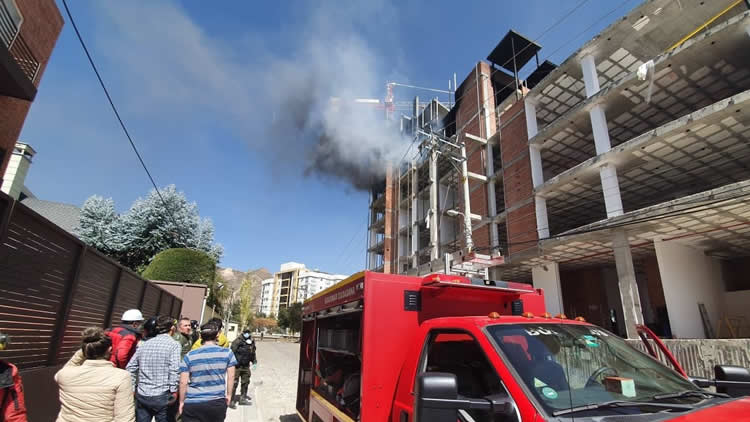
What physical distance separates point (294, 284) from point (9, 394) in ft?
363

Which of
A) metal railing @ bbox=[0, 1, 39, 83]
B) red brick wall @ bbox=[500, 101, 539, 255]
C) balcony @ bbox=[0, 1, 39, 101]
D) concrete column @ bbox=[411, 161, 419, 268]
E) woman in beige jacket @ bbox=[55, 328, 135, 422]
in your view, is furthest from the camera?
concrete column @ bbox=[411, 161, 419, 268]

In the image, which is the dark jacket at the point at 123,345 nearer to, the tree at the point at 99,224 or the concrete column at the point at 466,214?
the concrete column at the point at 466,214

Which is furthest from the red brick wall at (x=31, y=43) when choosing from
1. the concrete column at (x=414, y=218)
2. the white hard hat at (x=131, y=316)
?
the concrete column at (x=414, y=218)

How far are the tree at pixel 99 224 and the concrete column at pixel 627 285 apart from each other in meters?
26.5

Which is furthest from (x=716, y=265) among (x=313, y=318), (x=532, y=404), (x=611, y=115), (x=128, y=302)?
(x=128, y=302)

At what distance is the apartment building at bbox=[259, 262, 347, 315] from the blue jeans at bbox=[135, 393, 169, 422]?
97.5m

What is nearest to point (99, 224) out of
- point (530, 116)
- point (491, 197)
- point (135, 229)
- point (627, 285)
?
point (135, 229)

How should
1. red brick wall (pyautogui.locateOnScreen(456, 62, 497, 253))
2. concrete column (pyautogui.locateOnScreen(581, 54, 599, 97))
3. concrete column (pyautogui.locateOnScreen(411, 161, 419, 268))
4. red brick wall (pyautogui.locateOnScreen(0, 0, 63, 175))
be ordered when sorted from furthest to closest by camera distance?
concrete column (pyautogui.locateOnScreen(411, 161, 419, 268)) < red brick wall (pyautogui.locateOnScreen(456, 62, 497, 253)) < concrete column (pyautogui.locateOnScreen(581, 54, 599, 97)) < red brick wall (pyautogui.locateOnScreen(0, 0, 63, 175))

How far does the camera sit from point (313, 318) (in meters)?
5.57

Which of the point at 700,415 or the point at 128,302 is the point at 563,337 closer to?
the point at 700,415

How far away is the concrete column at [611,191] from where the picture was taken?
13.3 meters

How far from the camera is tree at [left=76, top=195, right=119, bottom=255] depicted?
21.9m

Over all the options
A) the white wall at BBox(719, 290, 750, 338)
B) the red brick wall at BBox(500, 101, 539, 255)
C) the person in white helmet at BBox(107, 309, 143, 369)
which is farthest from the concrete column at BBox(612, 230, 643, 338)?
the person in white helmet at BBox(107, 309, 143, 369)

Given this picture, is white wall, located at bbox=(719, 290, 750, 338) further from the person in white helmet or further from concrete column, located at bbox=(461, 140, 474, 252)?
the person in white helmet
